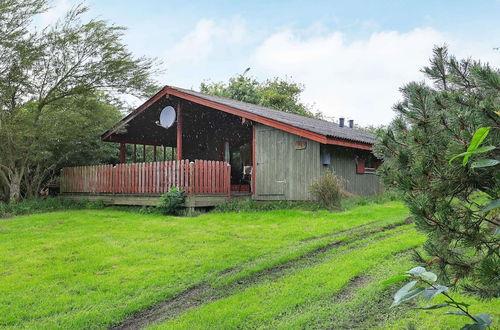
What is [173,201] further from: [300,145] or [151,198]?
[300,145]

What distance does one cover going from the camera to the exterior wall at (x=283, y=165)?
12.5 m

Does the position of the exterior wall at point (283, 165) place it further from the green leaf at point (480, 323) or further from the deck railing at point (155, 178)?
the green leaf at point (480, 323)

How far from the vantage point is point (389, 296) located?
14.7 feet

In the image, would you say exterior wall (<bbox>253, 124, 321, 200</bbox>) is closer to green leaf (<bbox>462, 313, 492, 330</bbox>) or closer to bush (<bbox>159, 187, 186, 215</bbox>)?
bush (<bbox>159, 187, 186, 215</bbox>)

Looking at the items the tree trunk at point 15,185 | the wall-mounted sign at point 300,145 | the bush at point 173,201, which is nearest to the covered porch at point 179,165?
the bush at point 173,201

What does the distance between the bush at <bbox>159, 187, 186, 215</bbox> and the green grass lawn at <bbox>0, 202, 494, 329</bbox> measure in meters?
2.27

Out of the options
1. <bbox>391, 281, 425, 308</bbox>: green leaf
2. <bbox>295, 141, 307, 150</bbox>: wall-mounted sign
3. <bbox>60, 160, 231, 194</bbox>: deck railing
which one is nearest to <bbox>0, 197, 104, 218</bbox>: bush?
<bbox>60, 160, 231, 194</bbox>: deck railing

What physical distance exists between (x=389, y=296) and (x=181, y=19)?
11.0 meters

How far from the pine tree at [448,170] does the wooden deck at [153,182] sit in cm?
960

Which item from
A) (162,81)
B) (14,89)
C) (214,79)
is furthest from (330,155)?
(214,79)

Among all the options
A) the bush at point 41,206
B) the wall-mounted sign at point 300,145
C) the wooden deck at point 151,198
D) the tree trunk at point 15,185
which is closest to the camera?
the wooden deck at point 151,198

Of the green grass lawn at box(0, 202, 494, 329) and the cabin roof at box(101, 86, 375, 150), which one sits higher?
the cabin roof at box(101, 86, 375, 150)

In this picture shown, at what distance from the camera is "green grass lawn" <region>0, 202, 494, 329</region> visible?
420 centimetres

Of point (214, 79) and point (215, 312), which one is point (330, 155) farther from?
point (214, 79)
